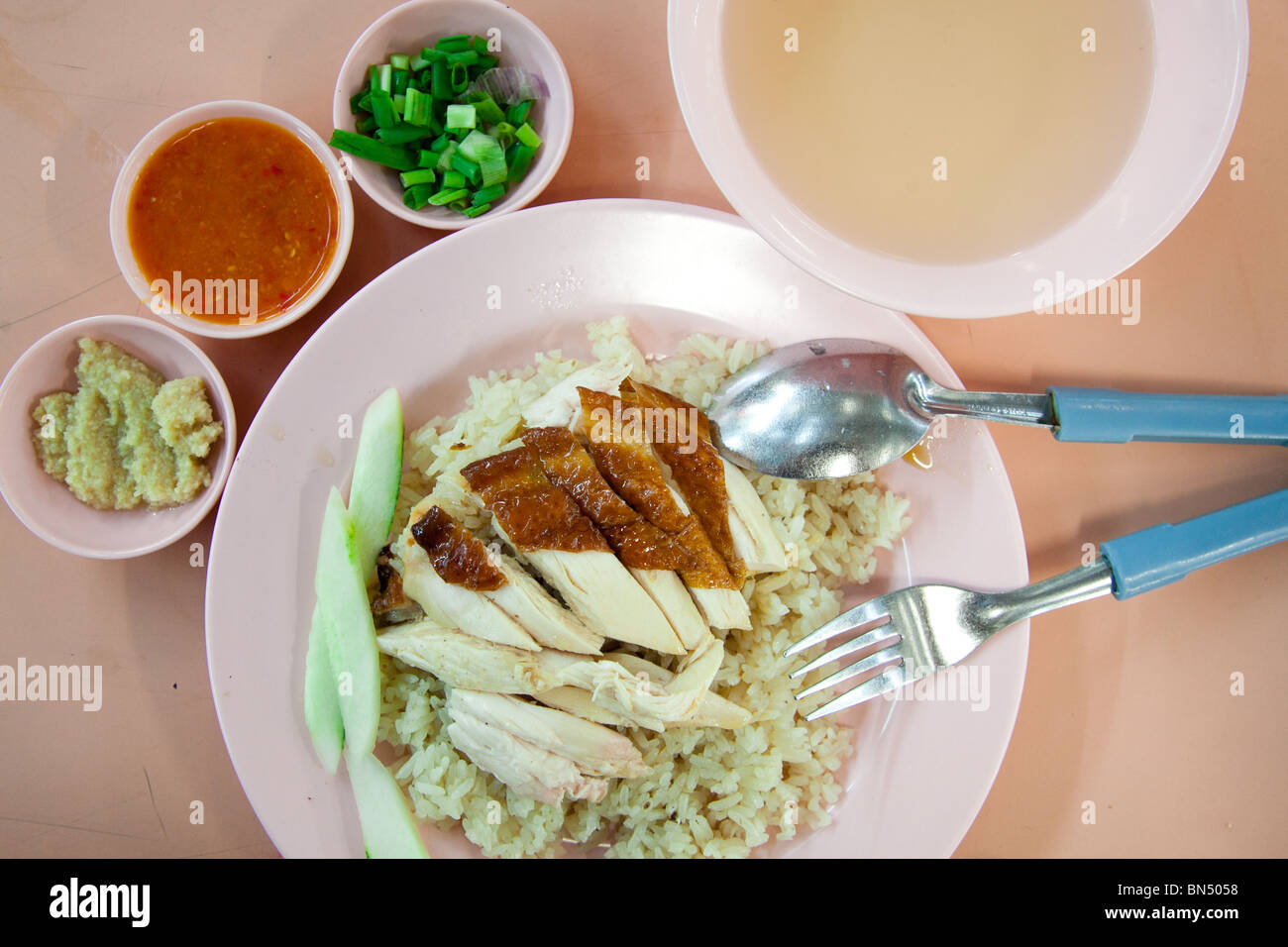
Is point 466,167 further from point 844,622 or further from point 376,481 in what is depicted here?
point 844,622

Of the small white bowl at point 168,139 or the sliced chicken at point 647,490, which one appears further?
the small white bowl at point 168,139

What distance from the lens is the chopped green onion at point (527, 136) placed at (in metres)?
1.97

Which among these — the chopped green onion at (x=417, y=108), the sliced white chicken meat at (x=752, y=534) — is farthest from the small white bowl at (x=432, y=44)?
the sliced white chicken meat at (x=752, y=534)

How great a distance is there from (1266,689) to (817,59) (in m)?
1.78

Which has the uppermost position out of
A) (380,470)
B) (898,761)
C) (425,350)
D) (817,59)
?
(817,59)

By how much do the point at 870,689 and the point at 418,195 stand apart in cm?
146

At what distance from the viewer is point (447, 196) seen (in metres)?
1.96

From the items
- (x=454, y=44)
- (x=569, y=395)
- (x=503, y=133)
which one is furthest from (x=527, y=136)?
(x=569, y=395)

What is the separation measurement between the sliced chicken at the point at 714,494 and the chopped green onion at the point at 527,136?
62 cm

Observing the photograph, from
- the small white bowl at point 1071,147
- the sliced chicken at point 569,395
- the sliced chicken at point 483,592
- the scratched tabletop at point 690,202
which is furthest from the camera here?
the scratched tabletop at point 690,202

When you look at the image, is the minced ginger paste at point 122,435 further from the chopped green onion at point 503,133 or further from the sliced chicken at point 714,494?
Result: the sliced chicken at point 714,494
